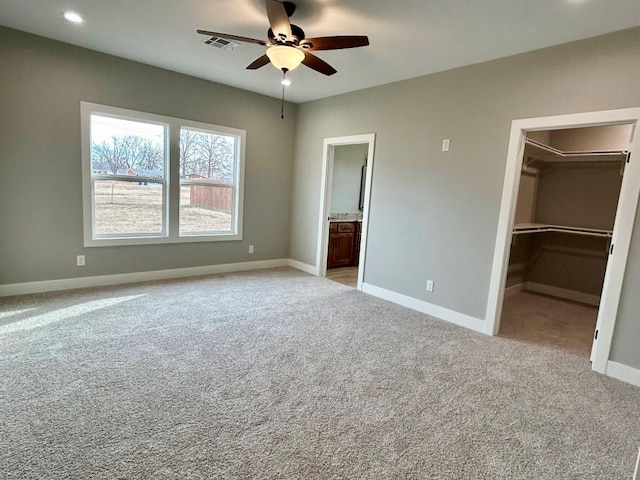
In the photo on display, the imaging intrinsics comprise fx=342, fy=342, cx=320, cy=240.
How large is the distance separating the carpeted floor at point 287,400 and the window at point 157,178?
1.22m

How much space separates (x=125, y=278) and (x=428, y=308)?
391 centimetres

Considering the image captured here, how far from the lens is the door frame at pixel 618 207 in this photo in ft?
8.77

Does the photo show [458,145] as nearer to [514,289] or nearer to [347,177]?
[514,289]

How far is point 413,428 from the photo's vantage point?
203 centimetres

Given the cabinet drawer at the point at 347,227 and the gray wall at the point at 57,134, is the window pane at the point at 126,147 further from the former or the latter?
the cabinet drawer at the point at 347,227

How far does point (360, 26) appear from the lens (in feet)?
9.54

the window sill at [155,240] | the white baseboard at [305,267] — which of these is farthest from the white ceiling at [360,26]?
the white baseboard at [305,267]

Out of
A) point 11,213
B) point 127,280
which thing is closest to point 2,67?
point 11,213

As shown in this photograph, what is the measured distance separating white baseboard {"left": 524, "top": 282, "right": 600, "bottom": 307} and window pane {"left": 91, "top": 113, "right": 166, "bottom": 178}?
5.86m

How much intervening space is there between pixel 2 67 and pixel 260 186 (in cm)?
324

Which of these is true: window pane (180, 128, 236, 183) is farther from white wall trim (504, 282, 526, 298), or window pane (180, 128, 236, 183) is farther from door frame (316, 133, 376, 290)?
white wall trim (504, 282, 526, 298)

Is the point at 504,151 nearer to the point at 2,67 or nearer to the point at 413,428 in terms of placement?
the point at 413,428

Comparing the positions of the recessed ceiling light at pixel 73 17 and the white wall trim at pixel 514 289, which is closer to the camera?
the recessed ceiling light at pixel 73 17

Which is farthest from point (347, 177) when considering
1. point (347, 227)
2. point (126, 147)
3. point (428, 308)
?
point (126, 147)
